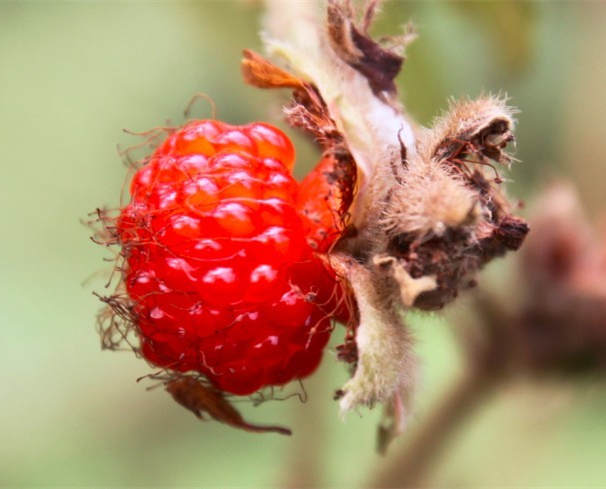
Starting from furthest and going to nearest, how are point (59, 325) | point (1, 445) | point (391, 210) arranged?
point (59, 325), point (1, 445), point (391, 210)

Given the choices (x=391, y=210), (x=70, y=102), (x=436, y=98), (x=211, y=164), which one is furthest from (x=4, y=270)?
(x=391, y=210)

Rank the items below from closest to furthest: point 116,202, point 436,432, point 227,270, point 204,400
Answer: point 227,270, point 204,400, point 436,432, point 116,202

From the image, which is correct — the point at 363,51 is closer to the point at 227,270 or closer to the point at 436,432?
the point at 227,270

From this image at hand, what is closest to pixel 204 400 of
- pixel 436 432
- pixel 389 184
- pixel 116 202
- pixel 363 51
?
pixel 389 184

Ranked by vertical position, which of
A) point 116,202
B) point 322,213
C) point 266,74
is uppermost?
point 116,202

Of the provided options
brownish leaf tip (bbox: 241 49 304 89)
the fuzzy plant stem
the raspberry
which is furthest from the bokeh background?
the raspberry

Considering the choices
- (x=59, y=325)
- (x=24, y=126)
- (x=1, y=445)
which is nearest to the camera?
(x=1, y=445)

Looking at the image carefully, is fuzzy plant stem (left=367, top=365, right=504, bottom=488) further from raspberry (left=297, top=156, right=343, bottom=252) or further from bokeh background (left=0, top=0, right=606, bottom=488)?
raspberry (left=297, top=156, right=343, bottom=252)

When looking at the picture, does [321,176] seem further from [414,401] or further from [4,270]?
[4,270]
